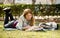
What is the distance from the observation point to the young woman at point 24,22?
2824 millimetres

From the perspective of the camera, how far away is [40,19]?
9.28ft

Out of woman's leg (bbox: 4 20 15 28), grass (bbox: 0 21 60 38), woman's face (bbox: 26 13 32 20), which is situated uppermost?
woman's face (bbox: 26 13 32 20)

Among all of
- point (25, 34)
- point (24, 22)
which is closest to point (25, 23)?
point (24, 22)

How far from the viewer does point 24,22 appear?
285 cm

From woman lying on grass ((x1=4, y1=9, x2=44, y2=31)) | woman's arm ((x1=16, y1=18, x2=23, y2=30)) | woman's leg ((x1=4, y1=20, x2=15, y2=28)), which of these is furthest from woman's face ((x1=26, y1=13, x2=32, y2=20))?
woman's leg ((x1=4, y1=20, x2=15, y2=28))

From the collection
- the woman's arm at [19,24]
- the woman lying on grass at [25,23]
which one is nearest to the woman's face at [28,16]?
the woman lying on grass at [25,23]

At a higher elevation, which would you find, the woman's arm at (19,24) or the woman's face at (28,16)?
the woman's face at (28,16)

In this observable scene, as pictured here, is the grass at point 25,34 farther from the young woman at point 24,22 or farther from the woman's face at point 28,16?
the woman's face at point 28,16

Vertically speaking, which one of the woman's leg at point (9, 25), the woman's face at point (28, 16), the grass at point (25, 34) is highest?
the woman's face at point (28, 16)

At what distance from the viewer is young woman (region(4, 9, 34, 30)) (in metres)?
2.82

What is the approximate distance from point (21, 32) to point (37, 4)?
17.1 inches

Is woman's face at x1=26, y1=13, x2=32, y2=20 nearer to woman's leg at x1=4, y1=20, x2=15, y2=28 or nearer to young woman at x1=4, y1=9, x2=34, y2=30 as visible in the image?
young woman at x1=4, y1=9, x2=34, y2=30

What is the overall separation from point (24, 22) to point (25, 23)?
0.06 feet

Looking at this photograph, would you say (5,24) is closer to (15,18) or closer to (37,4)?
(15,18)
